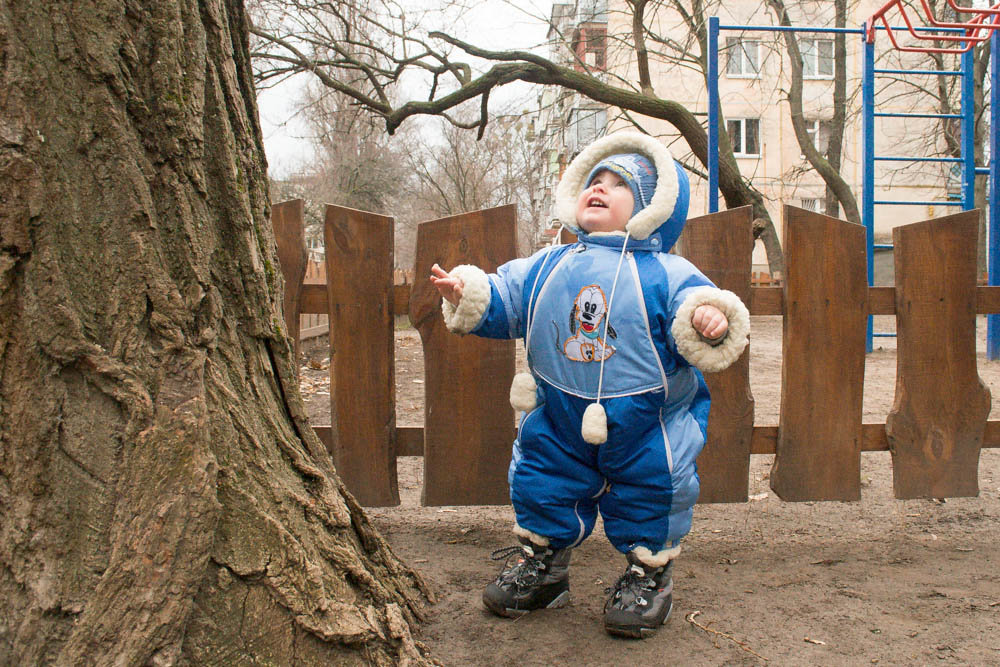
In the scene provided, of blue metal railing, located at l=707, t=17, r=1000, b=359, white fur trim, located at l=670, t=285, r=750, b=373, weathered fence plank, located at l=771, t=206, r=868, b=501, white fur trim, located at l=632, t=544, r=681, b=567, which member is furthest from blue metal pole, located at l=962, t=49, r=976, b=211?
white fur trim, located at l=632, t=544, r=681, b=567

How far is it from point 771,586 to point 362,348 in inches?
67.1

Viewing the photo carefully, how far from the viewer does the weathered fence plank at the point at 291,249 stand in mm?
2957

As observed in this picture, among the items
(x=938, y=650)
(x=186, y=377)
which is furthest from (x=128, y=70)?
(x=938, y=650)

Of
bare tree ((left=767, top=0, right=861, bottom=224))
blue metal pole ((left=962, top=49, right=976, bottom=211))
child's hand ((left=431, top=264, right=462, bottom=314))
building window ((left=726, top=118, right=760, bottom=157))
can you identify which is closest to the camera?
child's hand ((left=431, top=264, right=462, bottom=314))

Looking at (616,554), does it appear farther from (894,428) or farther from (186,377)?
(186,377)

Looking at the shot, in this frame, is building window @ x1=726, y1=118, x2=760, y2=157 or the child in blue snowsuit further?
building window @ x1=726, y1=118, x2=760, y2=157

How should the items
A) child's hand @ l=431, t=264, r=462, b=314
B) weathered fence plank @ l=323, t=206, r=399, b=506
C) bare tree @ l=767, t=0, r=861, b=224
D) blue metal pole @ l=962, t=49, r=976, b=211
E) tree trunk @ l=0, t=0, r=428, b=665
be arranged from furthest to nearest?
1. bare tree @ l=767, t=0, r=861, b=224
2. blue metal pole @ l=962, t=49, r=976, b=211
3. weathered fence plank @ l=323, t=206, r=399, b=506
4. child's hand @ l=431, t=264, r=462, b=314
5. tree trunk @ l=0, t=0, r=428, b=665

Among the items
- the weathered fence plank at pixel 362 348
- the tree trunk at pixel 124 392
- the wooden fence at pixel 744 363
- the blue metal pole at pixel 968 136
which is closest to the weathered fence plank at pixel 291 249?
the wooden fence at pixel 744 363

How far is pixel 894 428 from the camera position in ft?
10.1

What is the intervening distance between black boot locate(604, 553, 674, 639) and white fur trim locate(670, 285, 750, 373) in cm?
65

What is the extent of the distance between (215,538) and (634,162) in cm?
164

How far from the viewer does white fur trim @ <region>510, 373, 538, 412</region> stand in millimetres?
2373

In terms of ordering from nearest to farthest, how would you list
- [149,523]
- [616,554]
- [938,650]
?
[149,523], [938,650], [616,554]

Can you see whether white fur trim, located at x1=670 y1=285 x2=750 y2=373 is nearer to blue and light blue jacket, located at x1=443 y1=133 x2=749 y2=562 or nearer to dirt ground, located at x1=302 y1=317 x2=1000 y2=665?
blue and light blue jacket, located at x1=443 y1=133 x2=749 y2=562
